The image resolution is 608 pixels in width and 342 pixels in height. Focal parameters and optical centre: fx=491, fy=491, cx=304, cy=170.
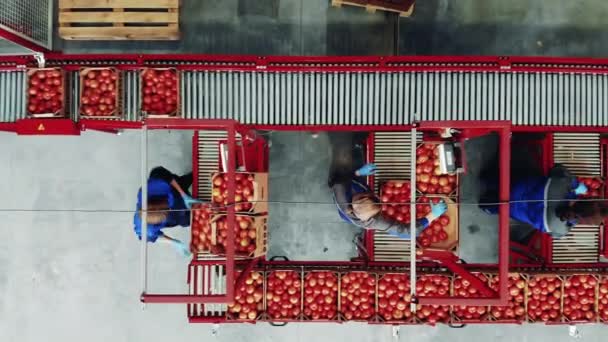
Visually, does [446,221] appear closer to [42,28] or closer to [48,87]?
[48,87]

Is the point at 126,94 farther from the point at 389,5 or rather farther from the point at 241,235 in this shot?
the point at 389,5

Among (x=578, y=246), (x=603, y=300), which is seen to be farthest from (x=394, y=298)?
(x=603, y=300)

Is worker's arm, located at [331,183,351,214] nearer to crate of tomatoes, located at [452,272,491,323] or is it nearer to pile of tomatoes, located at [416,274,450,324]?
pile of tomatoes, located at [416,274,450,324]

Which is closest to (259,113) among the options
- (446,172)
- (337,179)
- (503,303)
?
(337,179)

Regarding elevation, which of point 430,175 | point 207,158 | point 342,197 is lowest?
point 342,197

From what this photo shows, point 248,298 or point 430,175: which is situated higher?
point 430,175
